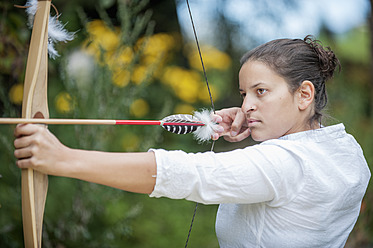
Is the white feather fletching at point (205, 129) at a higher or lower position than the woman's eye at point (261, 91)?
lower

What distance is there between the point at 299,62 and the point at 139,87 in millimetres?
1066

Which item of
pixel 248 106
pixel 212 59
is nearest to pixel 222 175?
pixel 248 106

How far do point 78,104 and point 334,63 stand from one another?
1.15 m

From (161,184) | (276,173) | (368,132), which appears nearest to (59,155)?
(161,184)

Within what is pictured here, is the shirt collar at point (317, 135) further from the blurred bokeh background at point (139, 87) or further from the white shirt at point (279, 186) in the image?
the blurred bokeh background at point (139, 87)

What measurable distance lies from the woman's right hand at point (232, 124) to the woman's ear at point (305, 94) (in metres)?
0.22

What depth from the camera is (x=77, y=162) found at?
790mm

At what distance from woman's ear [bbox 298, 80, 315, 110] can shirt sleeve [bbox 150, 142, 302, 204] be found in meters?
0.23

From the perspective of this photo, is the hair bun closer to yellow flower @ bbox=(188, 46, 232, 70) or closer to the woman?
the woman

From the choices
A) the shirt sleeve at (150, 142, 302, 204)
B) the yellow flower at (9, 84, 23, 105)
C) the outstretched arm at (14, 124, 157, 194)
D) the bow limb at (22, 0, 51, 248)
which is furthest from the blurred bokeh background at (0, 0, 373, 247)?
the bow limb at (22, 0, 51, 248)

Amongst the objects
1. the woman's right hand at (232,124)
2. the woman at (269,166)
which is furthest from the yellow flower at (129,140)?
the woman at (269,166)

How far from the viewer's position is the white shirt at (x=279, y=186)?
863 millimetres

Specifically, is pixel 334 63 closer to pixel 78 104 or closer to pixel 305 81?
pixel 305 81

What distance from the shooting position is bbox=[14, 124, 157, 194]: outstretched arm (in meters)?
0.78
